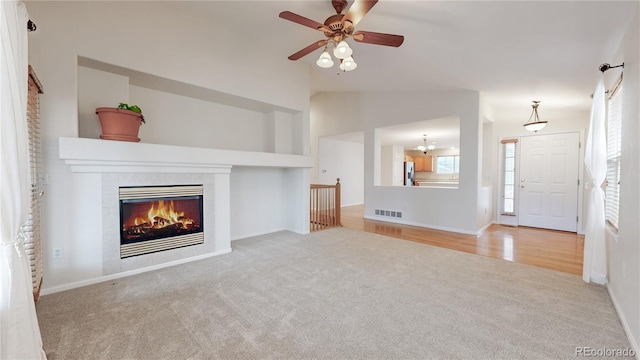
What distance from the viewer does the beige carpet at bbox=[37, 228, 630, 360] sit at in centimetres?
171

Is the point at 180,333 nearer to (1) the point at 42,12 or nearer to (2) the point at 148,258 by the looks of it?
(2) the point at 148,258

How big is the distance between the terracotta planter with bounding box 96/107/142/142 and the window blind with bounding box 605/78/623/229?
16.7ft

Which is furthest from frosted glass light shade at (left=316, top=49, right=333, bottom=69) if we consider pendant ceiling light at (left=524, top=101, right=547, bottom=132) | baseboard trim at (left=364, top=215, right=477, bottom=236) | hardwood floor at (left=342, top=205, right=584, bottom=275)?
pendant ceiling light at (left=524, top=101, right=547, bottom=132)

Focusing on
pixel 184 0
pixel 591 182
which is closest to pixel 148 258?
pixel 184 0

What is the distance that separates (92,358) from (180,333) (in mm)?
488

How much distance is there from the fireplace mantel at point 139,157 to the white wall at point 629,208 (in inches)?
159

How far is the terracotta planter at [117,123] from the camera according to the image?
9.04 ft

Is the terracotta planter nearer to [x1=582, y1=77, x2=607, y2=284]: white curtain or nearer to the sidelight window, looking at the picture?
[x1=582, y1=77, x2=607, y2=284]: white curtain

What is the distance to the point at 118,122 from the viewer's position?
110 inches

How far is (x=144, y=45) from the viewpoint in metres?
3.05

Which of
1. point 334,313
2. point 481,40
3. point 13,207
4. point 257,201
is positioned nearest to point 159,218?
point 257,201

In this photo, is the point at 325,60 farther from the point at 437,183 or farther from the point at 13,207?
the point at 437,183

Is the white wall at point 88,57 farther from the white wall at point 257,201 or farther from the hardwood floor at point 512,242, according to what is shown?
the hardwood floor at point 512,242

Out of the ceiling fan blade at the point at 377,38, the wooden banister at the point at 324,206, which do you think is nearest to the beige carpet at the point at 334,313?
the wooden banister at the point at 324,206
